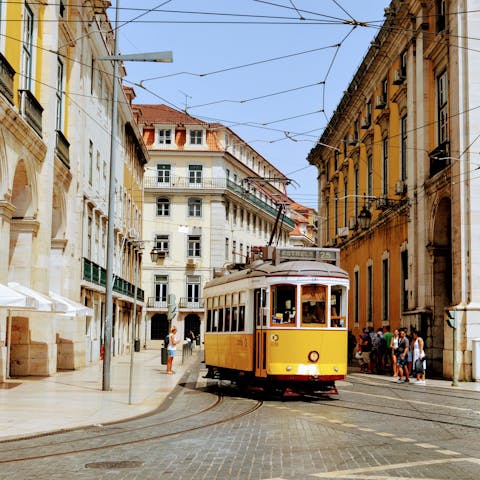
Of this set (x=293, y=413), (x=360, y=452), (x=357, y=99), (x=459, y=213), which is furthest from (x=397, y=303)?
(x=360, y=452)

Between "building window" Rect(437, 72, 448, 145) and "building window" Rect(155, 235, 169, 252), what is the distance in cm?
4589

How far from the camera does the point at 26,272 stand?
2453 cm

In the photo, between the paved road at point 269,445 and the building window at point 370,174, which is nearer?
the paved road at point 269,445

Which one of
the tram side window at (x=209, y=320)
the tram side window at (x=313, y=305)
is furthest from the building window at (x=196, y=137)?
the tram side window at (x=313, y=305)

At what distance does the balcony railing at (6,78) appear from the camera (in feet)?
70.3

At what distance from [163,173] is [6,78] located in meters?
54.3

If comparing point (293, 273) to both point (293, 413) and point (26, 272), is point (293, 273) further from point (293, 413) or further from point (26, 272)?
point (26, 272)

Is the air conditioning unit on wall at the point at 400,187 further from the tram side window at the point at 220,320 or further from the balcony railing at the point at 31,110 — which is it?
the balcony railing at the point at 31,110

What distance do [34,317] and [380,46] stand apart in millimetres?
21573

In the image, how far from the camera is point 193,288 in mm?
75250

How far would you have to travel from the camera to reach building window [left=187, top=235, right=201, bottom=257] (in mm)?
A: 75088

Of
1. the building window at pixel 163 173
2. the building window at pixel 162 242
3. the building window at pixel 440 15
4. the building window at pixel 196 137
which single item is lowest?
the building window at pixel 162 242

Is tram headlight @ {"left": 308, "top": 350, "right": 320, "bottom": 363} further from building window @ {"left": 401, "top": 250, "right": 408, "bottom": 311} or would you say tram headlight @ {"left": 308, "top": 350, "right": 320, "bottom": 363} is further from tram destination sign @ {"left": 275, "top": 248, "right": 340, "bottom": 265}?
building window @ {"left": 401, "top": 250, "right": 408, "bottom": 311}

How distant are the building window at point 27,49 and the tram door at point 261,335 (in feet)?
32.7
